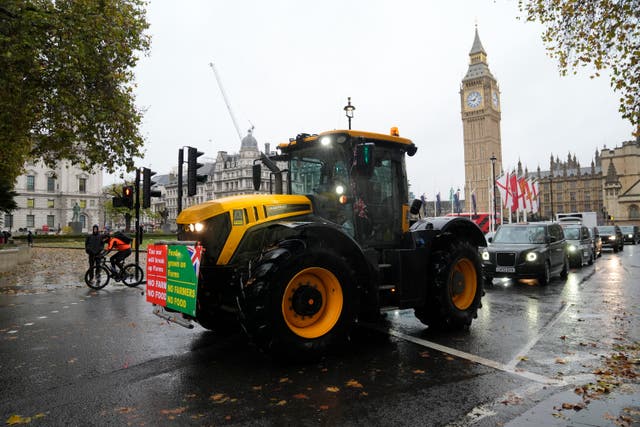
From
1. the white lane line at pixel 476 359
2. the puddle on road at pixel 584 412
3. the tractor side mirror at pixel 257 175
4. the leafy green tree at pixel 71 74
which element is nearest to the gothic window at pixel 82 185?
the leafy green tree at pixel 71 74

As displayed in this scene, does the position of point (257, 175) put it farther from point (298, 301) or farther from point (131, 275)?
point (131, 275)

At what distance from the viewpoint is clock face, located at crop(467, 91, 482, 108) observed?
384 ft

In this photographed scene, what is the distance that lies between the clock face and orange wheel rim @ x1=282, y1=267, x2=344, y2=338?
124393 millimetres

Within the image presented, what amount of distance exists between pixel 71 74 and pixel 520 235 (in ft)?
49.0

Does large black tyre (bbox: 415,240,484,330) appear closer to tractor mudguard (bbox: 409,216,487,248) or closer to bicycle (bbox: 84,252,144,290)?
tractor mudguard (bbox: 409,216,487,248)

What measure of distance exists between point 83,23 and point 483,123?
4661 inches

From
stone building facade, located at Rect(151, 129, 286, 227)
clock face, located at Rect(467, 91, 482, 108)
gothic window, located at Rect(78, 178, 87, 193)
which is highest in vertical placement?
clock face, located at Rect(467, 91, 482, 108)

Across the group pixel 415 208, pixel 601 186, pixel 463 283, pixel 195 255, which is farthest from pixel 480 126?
pixel 195 255

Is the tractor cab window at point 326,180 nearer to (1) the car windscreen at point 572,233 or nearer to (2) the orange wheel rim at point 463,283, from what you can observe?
(2) the orange wheel rim at point 463,283

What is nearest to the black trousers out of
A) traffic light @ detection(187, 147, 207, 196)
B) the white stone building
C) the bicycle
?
the bicycle

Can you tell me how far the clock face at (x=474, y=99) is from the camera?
117062 mm

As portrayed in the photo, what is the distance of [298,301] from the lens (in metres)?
4.90

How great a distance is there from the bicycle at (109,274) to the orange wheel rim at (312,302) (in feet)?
32.8

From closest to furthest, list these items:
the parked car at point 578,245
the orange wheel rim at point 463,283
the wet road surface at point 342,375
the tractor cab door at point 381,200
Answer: the wet road surface at point 342,375 < the tractor cab door at point 381,200 < the orange wheel rim at point 463,283 < the parked car at point 578,245
